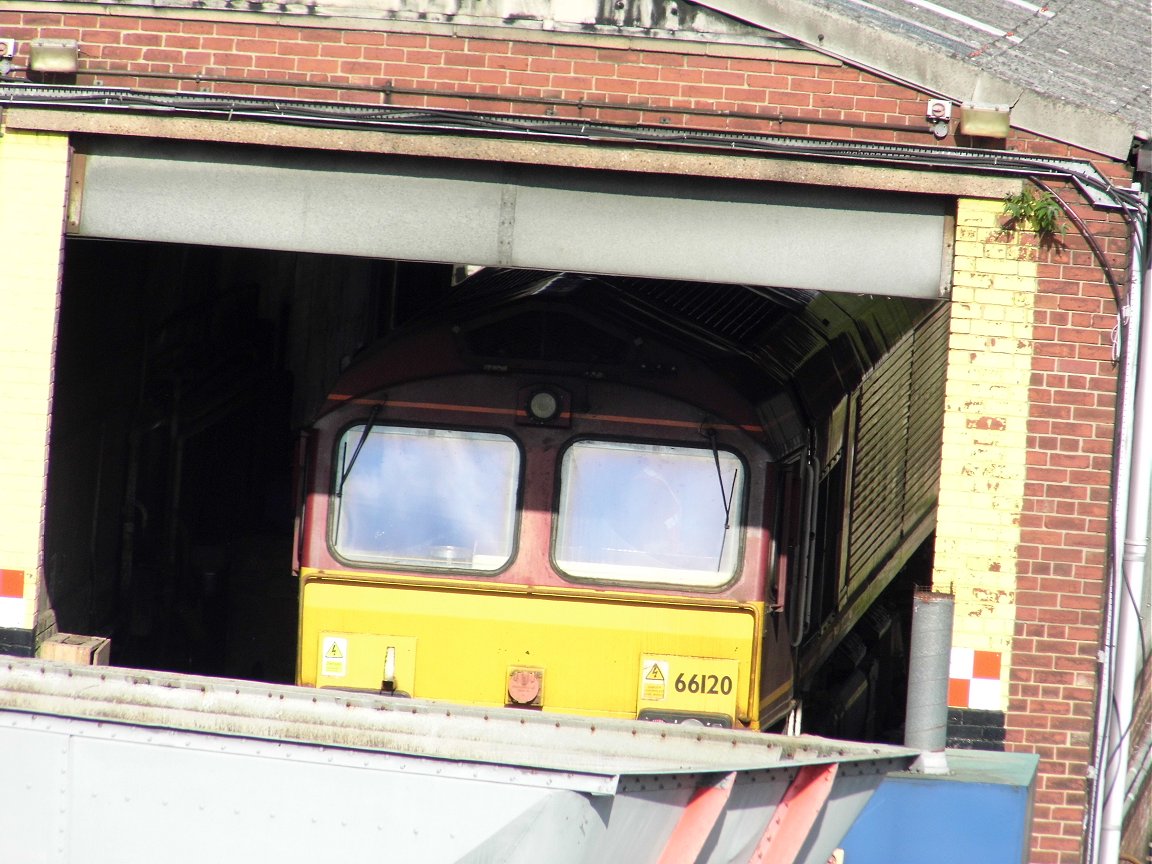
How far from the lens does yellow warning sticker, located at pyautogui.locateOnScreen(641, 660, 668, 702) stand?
7.19 metres

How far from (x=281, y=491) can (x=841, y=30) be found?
23.4 ft

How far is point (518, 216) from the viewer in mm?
7277

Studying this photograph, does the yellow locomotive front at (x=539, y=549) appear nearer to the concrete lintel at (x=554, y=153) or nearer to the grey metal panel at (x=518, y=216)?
the grey metal panel at (x=518, y=216)

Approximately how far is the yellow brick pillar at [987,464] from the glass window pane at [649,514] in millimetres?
1085

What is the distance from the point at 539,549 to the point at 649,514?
590mm

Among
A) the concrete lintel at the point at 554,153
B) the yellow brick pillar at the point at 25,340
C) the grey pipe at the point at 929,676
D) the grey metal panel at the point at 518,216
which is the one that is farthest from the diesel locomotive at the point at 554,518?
the yellow brick pillar at the point at 25,340

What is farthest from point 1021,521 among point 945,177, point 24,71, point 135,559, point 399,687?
point 135,559

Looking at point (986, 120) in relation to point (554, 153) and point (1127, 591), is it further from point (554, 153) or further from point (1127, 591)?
point (1127, 591)

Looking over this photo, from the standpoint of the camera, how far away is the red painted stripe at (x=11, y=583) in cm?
734

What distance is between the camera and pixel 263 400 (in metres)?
12.6

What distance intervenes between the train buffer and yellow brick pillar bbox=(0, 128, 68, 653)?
2262mm

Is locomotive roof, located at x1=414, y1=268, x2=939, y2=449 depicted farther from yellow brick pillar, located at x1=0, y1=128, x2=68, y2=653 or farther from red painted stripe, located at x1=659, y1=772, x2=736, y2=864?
red painted stripe, located at x1=659, y1=772, x2=736, y2=864

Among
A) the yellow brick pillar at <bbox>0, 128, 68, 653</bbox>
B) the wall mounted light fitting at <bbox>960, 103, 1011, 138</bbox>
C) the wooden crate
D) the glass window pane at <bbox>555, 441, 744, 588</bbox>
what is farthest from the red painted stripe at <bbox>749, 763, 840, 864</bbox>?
the yellow brick pillar at <bbox>0, 128, 68, 653</bbox>

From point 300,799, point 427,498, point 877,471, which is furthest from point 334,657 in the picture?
point 877,471
